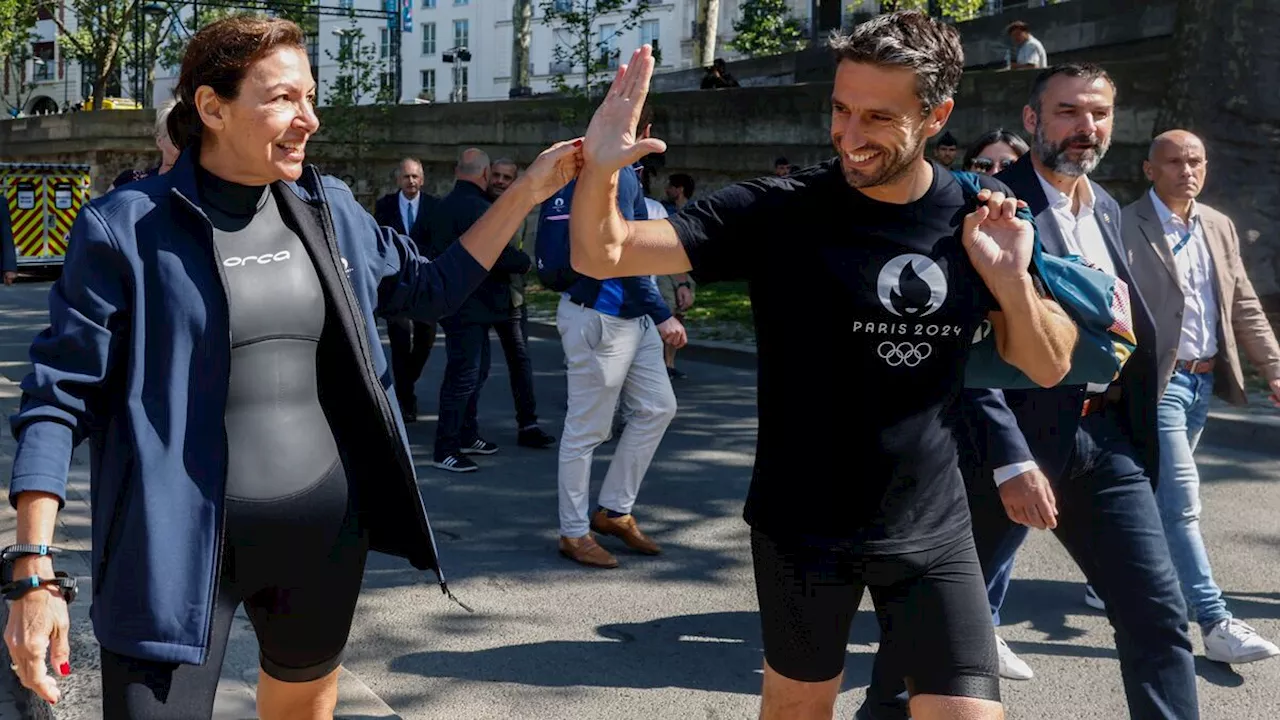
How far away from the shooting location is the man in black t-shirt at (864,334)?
272cm

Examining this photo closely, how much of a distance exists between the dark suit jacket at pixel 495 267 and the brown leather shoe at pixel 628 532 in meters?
2.67

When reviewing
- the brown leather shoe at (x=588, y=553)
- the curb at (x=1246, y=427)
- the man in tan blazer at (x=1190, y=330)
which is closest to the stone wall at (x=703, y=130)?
the curb at (x=1246, y=427)

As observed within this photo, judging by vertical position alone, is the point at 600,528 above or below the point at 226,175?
below

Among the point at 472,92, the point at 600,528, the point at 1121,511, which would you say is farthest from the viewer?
the point at 472,92

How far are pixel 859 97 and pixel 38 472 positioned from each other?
1.62 m

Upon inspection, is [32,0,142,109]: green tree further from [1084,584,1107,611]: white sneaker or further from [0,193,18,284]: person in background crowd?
[1084,584,1107,611]: white sneaker

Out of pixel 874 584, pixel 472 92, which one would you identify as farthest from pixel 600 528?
pixel 472 92

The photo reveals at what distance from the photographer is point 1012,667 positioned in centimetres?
479

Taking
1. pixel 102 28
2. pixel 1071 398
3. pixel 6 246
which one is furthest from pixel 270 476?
pixel 102 28

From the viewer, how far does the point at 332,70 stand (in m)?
78.5

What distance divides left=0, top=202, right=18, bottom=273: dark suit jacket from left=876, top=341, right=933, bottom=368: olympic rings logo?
31.2 ft

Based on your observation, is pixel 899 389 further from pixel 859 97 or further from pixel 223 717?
pixel 223 717

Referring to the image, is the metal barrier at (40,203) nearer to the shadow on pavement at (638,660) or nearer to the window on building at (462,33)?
the shadow on pavement at (638,660)

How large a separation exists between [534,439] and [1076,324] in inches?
237
